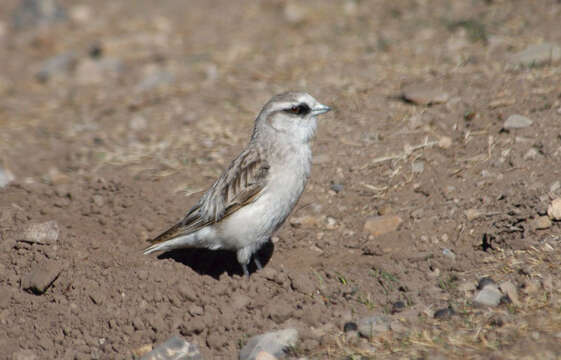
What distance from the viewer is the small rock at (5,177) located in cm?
856

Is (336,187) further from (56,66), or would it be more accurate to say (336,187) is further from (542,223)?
(56,66)

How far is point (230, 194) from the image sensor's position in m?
6.80

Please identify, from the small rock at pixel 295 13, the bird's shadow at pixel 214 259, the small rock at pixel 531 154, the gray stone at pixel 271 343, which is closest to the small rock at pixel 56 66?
the small rock at pixel 295 13

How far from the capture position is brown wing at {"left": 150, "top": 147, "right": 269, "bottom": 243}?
6699 millimetres

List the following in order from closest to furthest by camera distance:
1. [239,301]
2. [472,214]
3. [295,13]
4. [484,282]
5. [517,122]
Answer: [484,282] < [239,301] < [472,214] < [517,122] < [295,13]

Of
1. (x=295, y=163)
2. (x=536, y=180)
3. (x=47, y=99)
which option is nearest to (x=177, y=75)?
(x=47, y=99)

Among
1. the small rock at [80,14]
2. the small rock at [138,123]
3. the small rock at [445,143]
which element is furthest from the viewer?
the small rock at [80,14]

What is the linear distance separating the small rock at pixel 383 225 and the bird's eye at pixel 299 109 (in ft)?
4.09

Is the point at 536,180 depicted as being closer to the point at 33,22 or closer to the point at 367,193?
the point at 367,193

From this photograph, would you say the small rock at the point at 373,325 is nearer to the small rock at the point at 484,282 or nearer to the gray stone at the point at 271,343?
the gray stone at the point at 271,343

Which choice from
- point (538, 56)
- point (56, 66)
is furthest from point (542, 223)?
point (56, 66)

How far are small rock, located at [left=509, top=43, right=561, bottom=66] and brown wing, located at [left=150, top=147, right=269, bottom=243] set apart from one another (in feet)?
13.1

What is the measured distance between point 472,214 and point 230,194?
7.29 feet

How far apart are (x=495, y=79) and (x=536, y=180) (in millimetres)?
2420
